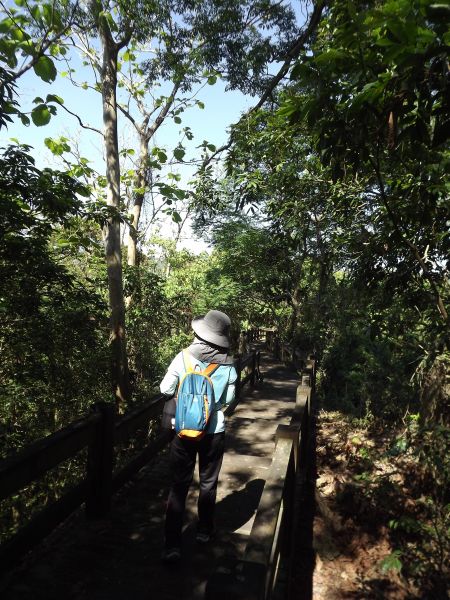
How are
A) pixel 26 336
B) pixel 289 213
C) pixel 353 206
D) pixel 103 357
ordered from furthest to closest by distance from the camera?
pixel 103 357, pixel 289 213, pixel 26 336, pixel 353 206

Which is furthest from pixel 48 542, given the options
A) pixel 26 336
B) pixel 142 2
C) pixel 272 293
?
pixel 272 293

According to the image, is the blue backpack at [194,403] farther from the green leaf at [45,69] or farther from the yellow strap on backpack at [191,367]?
the green leaf at [45,69]

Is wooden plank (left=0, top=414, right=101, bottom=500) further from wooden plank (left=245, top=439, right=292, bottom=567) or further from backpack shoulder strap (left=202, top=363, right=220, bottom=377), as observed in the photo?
wooden plank (left=245, top=439, right=292, bottom=567)

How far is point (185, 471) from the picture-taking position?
3.24 metres

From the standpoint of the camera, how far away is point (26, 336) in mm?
7199

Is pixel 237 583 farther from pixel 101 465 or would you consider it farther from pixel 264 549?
pixel 101 465

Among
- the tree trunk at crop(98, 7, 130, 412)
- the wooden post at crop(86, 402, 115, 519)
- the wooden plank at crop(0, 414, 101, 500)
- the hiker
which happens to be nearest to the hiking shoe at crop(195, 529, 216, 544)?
the hiker

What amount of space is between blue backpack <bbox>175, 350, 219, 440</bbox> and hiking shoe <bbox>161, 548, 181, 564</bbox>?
2.98 feet

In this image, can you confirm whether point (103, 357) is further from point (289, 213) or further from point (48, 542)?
point (48, 542)

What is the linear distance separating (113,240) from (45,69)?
412 cm

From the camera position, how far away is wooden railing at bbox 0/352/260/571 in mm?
2770

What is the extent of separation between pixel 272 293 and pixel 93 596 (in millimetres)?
14960

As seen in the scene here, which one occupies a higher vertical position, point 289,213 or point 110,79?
point 110,79

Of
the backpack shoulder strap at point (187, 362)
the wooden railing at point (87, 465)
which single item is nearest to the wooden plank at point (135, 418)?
the wooden railing at point (87, 465)
